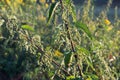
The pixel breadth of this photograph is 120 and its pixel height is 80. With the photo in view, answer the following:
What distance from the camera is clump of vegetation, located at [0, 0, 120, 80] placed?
209 centimetres

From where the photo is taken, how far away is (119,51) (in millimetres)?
4867

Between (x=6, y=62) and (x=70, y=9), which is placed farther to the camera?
(x=6, y=62)

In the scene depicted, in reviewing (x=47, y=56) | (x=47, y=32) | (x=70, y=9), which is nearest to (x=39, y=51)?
(x=47, y=56)

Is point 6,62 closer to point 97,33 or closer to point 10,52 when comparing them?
point 10,52

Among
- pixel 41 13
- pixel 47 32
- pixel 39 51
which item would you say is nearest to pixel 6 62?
pixel 47 32

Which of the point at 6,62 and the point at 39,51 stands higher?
the point at 39,51

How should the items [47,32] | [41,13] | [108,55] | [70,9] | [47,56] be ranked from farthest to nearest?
[41,13]
[47,32]
[108,55]
[47,56]
[70,9]

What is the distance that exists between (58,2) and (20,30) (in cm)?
57

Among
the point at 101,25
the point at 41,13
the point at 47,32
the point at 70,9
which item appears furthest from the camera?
the point at 41,13

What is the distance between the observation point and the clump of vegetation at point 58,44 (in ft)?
6.86

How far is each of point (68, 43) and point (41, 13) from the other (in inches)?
184

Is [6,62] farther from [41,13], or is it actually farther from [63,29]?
[63,29]

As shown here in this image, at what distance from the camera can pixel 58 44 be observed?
7.31 ft

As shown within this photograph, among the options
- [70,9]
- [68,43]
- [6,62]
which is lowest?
[6,62]
